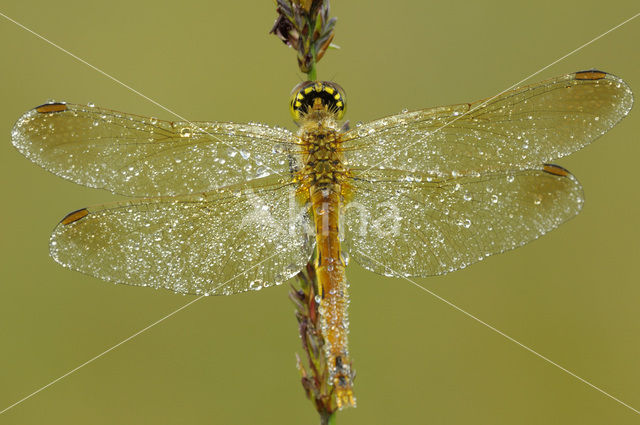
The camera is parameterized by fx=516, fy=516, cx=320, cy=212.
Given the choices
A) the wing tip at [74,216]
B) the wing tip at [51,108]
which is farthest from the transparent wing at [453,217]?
the wing tip at [51,108]

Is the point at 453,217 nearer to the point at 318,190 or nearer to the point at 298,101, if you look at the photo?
the point at 318,190

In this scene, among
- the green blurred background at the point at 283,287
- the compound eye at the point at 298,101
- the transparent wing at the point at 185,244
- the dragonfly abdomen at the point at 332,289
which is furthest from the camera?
the green blurred background at the point at 283,287

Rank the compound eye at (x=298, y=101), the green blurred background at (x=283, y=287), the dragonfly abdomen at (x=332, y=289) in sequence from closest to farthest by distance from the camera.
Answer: the dragonfly abdomen at (x=332, y=289)
the compound eye at (x=298, y=101)
the green blurred background at (x=283, y=287)

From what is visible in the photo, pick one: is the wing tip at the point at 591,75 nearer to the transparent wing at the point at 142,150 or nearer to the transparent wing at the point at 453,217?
the transparent wing at the point at 453,217

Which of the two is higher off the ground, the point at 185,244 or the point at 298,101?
the point at 298,101

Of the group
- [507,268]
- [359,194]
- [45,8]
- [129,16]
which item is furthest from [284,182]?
[45,8]

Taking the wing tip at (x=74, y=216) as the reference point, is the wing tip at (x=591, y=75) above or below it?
above

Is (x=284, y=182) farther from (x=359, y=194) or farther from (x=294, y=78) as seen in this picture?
(x=294, y=78)

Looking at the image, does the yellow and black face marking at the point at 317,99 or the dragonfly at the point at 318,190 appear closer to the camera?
the dragonfly at the point at 318,190

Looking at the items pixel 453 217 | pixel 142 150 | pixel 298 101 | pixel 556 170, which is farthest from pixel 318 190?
pixel 556 170
